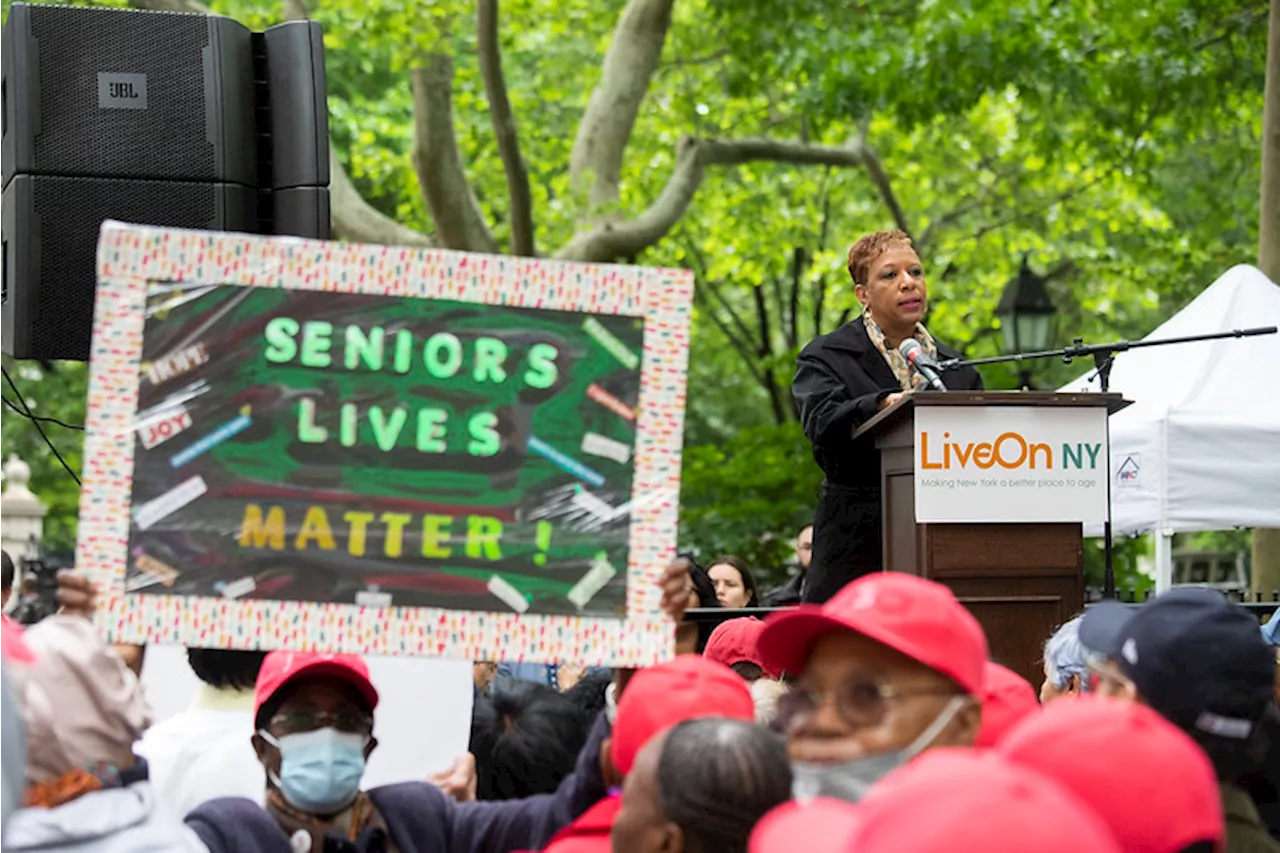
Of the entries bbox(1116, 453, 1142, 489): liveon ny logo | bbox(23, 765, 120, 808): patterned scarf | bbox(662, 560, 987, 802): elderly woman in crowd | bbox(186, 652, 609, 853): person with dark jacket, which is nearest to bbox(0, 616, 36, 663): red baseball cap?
bbox(23, 765, 120, 808): patterned scarf

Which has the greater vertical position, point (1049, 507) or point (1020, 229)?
point (1020, 229)

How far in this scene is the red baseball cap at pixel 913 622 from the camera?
3.47 m

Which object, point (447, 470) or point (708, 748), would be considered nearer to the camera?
point (708, 748)

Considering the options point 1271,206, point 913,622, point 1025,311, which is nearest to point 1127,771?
point 913,622

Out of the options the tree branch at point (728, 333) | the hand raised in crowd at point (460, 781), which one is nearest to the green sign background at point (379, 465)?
the hand raised in crowd at point (460, 781)

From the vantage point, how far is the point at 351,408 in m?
4.06

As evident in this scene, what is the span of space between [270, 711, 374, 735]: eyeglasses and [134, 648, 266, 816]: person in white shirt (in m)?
0.47

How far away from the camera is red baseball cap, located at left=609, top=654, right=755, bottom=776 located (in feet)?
12.6

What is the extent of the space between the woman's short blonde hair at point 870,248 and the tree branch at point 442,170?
31.0 feet

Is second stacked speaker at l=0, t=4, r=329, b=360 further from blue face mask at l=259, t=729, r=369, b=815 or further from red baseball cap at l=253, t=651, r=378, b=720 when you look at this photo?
blue face mask at l=259, t=729, r=369, b=815

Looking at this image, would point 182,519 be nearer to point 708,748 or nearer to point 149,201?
point 708,748

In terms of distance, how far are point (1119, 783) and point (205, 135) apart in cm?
489

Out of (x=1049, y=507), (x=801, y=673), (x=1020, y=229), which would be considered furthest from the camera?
(x=1020, y=229)

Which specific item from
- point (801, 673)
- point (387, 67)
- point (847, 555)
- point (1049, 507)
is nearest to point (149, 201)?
point (847, 555)
